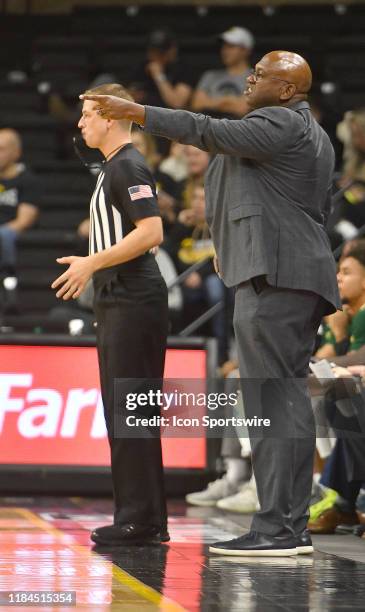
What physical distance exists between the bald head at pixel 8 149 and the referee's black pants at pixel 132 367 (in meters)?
6.04

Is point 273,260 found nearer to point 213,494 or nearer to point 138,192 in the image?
point 138,192

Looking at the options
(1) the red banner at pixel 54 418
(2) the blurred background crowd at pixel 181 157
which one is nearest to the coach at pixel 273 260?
(2) the blurred background crowd at pixel 181 157

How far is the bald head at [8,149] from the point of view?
1165cm

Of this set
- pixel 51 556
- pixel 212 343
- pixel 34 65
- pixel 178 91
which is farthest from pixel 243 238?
pixel 34 65

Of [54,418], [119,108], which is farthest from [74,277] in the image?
[54,418]

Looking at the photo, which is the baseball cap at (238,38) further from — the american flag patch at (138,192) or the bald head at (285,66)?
the bald head at (285,66)

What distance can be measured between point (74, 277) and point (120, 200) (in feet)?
1.71

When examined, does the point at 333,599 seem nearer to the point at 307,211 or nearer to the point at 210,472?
the point at 307,211

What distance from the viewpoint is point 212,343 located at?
8.72m

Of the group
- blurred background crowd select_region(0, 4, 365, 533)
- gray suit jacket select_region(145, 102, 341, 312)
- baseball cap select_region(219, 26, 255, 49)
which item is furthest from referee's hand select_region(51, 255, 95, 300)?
baseball cap select_region(219, 26, 255, 49)

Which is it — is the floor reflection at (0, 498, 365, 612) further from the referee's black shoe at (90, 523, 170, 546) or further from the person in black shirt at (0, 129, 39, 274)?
the person in black shirt at (0, 129, 39, 274)

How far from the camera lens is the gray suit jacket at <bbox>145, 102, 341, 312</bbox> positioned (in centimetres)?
520

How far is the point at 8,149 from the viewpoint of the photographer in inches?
461

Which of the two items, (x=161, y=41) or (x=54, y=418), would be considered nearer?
(x=54, y=418)
